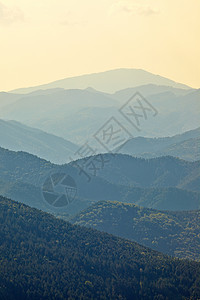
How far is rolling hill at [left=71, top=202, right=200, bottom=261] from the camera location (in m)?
150

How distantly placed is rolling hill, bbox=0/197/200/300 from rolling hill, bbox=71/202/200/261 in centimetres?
Result: 4189

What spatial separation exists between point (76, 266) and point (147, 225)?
68.1 metres

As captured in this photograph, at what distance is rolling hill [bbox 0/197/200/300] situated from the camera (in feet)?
267

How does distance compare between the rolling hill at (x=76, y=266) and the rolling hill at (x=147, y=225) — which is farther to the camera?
the rolling hill at (x=147, y=225)

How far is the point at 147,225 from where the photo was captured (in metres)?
156

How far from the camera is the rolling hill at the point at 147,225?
14962 centimetres

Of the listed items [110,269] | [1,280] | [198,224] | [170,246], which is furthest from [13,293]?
[198,224]

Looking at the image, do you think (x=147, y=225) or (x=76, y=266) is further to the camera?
(x=147, y=225)

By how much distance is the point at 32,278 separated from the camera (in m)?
82.4

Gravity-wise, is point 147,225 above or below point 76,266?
above

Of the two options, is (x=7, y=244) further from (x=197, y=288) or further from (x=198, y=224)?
(x=198, y=224)

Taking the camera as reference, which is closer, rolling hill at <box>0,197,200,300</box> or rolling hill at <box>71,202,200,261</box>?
rolling hill at <box>0,197,200,300</box>

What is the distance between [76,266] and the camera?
9162cm

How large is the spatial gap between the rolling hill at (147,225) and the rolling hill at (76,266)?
1649 inches
